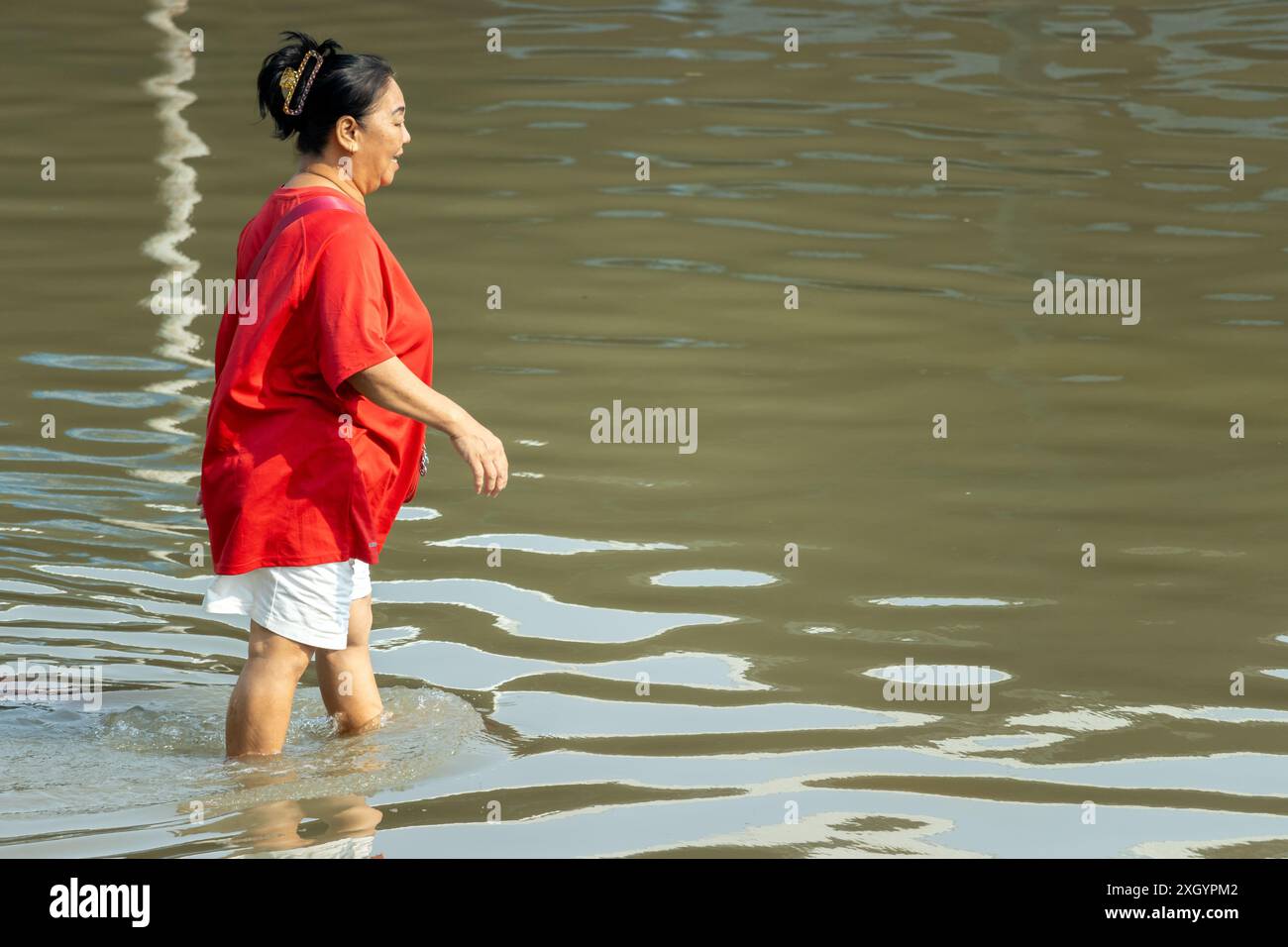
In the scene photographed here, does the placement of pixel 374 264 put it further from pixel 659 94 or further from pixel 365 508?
pixel 659 94

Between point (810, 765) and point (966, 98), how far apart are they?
1036 cm

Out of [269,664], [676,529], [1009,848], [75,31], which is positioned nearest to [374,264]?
[269,664]

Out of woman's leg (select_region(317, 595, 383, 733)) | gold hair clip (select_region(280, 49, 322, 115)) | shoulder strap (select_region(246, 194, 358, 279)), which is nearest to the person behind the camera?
shoulder strap (select_region(246, 194, 358, 279))

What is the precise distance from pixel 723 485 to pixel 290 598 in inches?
110

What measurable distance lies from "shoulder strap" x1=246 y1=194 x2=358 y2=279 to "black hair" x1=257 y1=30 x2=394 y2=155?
21 cm

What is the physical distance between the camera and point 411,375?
4.30m

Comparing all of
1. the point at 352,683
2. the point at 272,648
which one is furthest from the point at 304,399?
the point at 352,683

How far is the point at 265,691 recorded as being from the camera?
14.7ft

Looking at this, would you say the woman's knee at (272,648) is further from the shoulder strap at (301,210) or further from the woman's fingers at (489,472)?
the shoulder strap at (301,210)

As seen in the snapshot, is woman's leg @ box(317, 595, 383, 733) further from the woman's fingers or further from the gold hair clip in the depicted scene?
the gold hair clip

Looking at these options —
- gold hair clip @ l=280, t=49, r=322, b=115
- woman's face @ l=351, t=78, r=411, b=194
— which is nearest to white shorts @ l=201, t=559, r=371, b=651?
woman's face @ l=351, t=78, r=411, b=194

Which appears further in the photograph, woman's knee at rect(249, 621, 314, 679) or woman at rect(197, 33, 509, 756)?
woman's knee at rect(249, 621, 314, 679)

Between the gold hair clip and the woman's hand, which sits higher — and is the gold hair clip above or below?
above

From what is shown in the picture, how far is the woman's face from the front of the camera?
4508 mm
